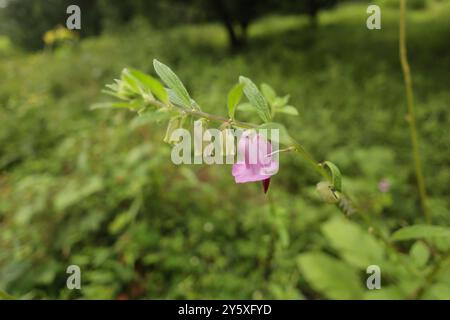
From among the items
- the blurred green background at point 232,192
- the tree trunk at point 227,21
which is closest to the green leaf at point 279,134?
A: the blurred green background at point 232,192

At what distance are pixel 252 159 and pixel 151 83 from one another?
0.67ft

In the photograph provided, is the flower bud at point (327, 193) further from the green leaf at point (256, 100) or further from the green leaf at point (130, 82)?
the green leaf at point (130, 82)

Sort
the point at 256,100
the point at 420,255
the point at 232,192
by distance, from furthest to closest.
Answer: the point at 232,192 < the point at 420,255 < the point at 256,100

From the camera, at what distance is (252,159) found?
1.97 ft

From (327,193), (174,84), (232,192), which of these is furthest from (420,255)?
(232,192)

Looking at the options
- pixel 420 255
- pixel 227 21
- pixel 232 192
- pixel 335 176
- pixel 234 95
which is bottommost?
pixel 420 255

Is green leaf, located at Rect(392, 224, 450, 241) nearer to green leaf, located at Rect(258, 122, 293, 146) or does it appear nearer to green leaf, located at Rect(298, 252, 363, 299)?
green leaf, located at Rect(258, 122, 293, 146)

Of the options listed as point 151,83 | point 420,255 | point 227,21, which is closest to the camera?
point 151,83

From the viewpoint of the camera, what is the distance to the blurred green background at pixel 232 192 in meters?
1.64

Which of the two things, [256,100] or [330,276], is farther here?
[330,276]

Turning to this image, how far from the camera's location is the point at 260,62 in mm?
5156

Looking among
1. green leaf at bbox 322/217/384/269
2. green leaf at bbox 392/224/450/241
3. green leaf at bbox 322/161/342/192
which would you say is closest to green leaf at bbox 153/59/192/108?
green leaf at bbox 322/161/342/192

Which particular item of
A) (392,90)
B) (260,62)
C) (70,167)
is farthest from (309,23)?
(70,167)

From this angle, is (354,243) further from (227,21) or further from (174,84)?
(227,21)
